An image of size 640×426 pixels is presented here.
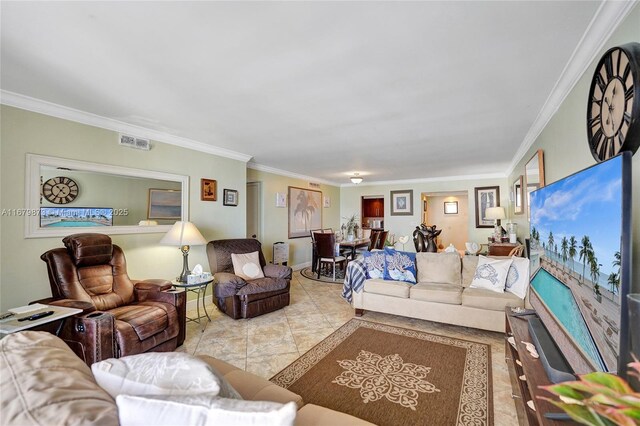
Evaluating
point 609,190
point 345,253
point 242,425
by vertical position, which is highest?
point 609,190

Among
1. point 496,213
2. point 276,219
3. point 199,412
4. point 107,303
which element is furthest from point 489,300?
point 276,219

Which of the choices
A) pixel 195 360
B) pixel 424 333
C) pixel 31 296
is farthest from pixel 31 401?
pixel 424 333

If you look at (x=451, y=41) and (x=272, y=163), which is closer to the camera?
(x=451, y=41)

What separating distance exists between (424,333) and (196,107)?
341 cm

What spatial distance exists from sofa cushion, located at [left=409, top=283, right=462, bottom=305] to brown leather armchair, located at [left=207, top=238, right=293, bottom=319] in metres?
1.75

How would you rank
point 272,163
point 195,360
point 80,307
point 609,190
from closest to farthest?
point 195,360
point 609,190
point 80,307
point 272,163

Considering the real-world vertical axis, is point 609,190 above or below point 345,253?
above

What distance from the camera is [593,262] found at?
113 centimetres

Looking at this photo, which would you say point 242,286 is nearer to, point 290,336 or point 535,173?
point 290,336

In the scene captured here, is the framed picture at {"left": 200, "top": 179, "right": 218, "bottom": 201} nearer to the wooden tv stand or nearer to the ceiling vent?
the ceiling vent

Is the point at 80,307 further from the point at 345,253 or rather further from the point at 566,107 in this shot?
the point at 345,253

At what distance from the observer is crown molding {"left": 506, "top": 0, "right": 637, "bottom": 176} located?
4.68 feet

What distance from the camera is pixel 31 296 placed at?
2.67m

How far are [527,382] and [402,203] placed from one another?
22.5 feet
